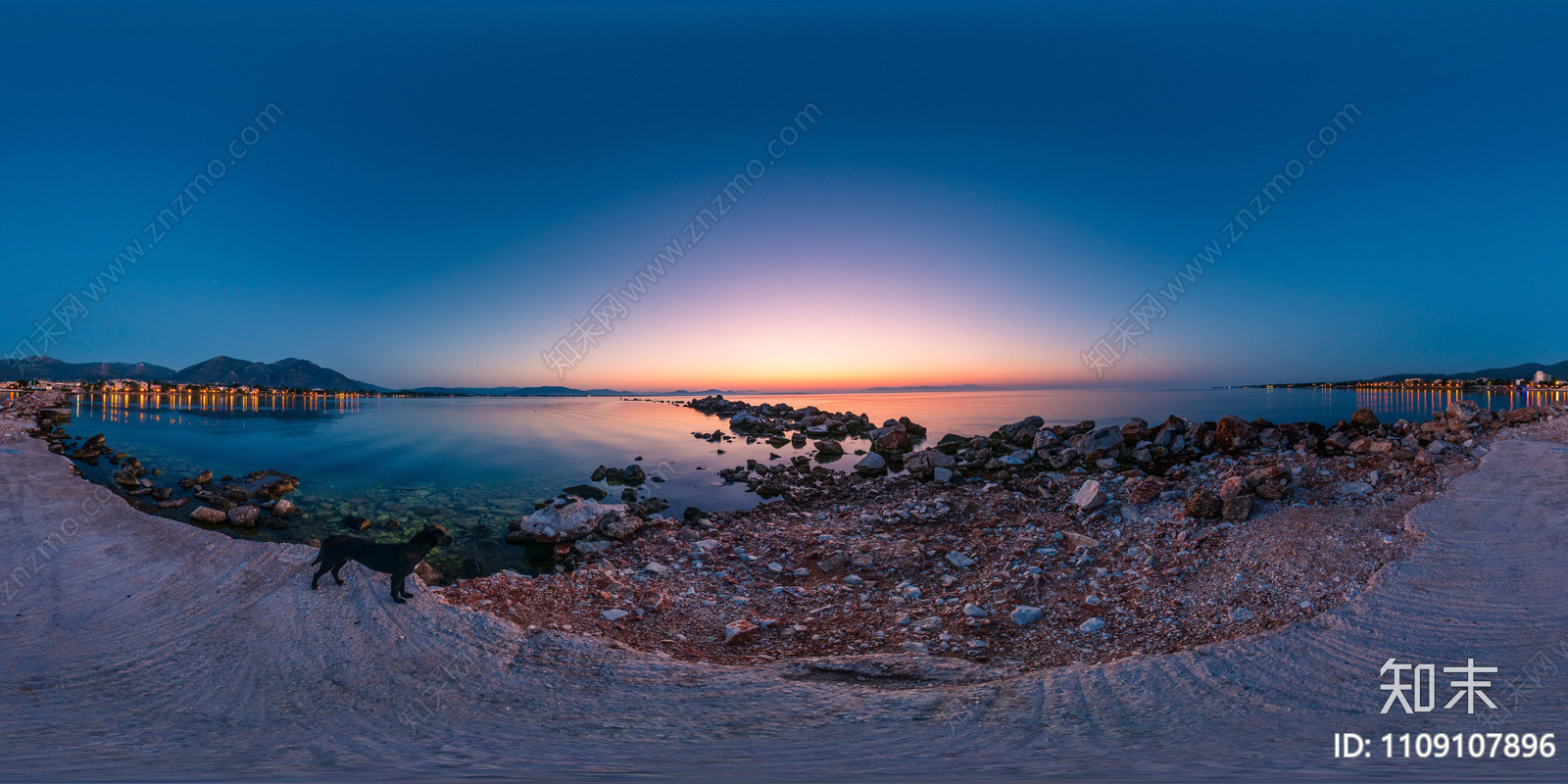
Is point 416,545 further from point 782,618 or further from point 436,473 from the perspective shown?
point 436,473

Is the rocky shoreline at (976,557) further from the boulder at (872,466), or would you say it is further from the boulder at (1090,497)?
the boulder at (872,466)

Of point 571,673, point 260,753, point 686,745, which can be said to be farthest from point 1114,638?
point 260,753

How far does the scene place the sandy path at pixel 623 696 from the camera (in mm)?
3283

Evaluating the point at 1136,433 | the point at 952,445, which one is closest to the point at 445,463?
the point at 952,445

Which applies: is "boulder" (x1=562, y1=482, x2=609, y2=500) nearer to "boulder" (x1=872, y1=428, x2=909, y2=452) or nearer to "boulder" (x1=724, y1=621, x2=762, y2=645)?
"boulder" (x1=724, y1=621, x2=762, y2=645)

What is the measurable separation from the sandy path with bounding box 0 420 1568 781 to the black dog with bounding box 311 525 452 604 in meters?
0.22

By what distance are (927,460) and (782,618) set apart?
9.98 meters

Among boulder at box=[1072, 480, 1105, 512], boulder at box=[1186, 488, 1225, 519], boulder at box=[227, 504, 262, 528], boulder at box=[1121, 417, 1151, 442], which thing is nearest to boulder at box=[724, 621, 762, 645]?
boulder at box=[1072, 480, 1105, 512]

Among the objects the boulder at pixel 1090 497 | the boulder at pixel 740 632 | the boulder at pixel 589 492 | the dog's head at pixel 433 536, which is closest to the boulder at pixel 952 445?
the boulder at pixel 1090 497

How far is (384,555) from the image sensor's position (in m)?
6.05

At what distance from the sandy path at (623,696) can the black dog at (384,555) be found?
217 millimetres

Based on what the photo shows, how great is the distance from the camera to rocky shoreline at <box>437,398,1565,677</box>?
6.21m

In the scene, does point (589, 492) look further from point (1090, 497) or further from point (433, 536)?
point (1090, 497)

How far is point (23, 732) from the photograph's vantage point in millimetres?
3592
